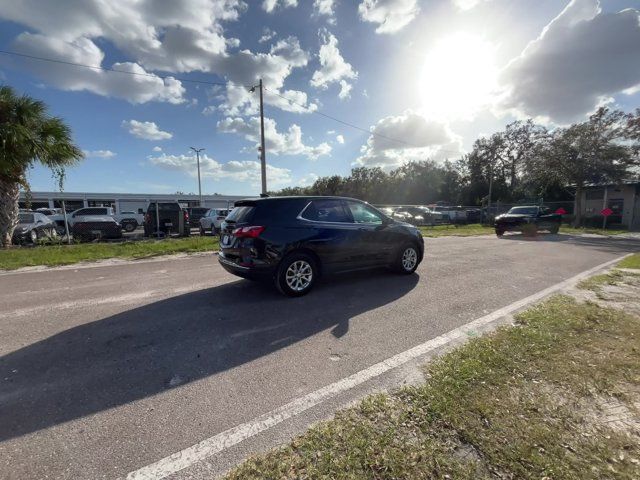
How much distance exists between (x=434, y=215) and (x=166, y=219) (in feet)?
71.7

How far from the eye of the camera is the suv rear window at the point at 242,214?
5.12 m

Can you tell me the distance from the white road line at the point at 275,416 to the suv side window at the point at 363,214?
8.96 ft

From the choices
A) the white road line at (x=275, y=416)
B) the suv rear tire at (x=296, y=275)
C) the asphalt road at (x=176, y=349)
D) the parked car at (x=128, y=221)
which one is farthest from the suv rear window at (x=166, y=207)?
the white road line at (x=275, y=416)

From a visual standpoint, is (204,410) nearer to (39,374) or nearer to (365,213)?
(39,374)

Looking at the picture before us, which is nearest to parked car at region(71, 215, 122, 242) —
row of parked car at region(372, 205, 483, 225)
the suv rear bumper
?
the suv rear bumper

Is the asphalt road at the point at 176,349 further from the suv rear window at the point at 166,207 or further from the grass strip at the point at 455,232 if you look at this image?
the grass strip at the point at 455,232

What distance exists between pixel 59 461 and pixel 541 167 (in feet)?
106

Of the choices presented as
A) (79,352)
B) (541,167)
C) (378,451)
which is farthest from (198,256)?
(541,167)

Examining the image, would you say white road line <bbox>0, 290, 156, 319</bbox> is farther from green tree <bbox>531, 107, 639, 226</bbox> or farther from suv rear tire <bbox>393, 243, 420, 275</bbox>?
green tree <bbox>531, 107, 639, 226</bbox>

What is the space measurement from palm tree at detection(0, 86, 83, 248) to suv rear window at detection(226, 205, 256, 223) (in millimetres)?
8815

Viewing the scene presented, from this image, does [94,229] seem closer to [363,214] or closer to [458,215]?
[363,214]

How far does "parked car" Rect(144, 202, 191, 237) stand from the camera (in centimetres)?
1606

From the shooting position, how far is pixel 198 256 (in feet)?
31.9

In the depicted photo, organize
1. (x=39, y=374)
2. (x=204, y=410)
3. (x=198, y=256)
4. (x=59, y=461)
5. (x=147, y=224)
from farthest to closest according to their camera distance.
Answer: (x=147, y=224), (x=198, y=256), (x=39, y=374), (x=204, y=410), (x=59, y=461)
